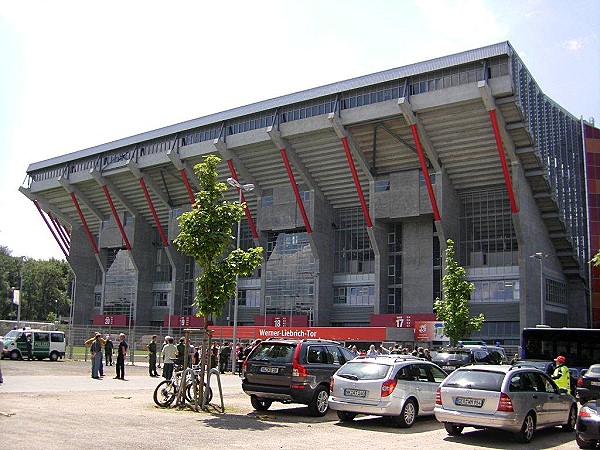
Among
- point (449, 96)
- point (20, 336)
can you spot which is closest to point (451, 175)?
point (449, 96)

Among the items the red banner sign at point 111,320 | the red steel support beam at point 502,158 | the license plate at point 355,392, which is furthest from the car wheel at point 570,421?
the red banner sign at point 111,320

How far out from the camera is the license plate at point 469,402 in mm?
11484

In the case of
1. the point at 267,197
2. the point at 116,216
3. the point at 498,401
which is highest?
the point at 267,197

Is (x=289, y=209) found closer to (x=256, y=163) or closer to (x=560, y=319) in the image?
(x=256, y=163)

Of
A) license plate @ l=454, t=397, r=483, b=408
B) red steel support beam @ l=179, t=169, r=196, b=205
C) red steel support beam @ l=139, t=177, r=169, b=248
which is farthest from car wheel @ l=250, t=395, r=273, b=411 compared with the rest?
red steel support beam @ l=139, t=177, r=169, b=248

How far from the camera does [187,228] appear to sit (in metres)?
15.7

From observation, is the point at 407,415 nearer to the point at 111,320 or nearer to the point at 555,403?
the point at 555,403

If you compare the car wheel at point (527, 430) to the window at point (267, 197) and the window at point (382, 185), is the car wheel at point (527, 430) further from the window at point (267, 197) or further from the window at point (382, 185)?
the window at point (267, 197)

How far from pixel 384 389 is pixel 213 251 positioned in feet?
Answer: 17.9

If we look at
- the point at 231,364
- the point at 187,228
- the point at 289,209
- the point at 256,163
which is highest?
the point at 256,163

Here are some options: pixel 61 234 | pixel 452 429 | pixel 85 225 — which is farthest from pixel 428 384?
pixel 61 234

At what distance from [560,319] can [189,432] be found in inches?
1814

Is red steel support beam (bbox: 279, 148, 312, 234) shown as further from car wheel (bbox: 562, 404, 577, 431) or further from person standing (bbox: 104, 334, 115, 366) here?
car wheel (bbox: 562, 404, 577, 431)

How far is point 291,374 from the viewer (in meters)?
13.9
